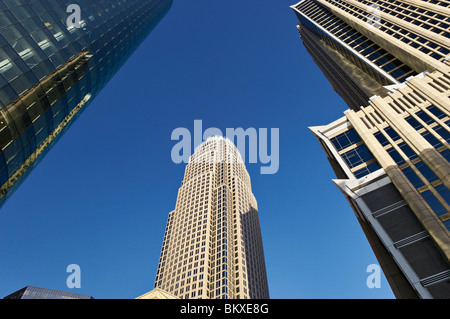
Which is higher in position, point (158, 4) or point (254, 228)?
point (158, 4)

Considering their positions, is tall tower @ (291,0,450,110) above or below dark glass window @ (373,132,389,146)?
above

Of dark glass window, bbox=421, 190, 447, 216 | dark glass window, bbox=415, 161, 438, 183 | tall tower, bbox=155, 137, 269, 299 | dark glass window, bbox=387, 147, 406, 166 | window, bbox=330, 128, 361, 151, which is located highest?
tall tower, bbox=155, 137, 269, 299

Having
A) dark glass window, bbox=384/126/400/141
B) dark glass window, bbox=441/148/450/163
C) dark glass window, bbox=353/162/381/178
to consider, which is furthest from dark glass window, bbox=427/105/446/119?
dark glass window, bbox=353/162/381/178

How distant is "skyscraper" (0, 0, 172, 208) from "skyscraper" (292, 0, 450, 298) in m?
41.9

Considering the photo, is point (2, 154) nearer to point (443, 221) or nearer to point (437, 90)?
point (443, 221)

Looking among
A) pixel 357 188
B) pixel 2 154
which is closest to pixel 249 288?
pixel 357 188

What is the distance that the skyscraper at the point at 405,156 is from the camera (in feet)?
94.9

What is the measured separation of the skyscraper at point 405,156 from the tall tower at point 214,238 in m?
68.8

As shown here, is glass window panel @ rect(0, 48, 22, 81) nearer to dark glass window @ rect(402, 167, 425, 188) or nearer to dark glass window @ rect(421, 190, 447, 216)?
dark glass window @ rect(402, 167, 425, 188)

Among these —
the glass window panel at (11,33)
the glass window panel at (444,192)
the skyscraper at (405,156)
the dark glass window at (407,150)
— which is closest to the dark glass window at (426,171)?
the skyscraper at (405,156)

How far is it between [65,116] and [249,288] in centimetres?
8692

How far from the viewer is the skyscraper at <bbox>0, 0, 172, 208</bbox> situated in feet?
104
